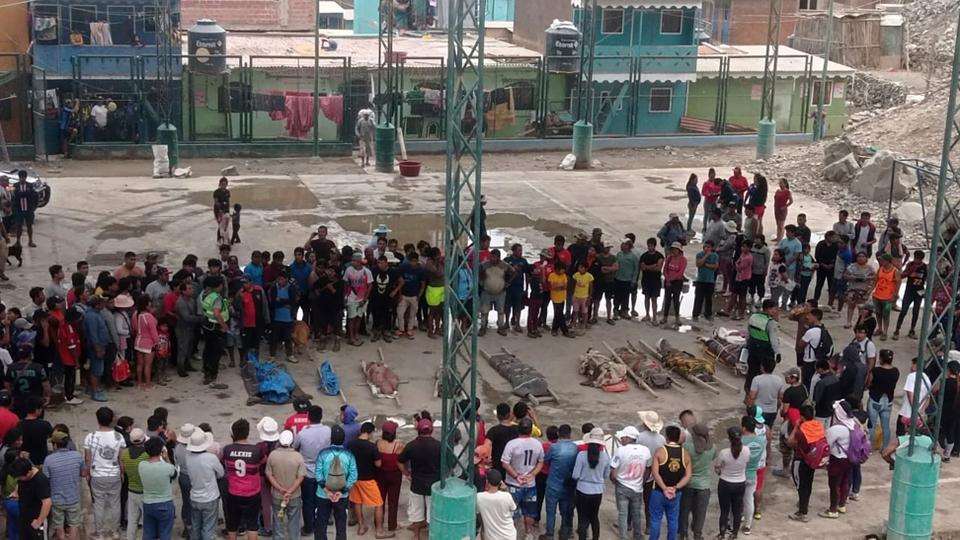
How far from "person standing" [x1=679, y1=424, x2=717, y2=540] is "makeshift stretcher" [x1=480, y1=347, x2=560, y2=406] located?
13.6 feet

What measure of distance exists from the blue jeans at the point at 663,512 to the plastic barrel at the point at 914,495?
Result: 2.41 m

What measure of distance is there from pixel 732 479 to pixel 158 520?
5745 millimetres

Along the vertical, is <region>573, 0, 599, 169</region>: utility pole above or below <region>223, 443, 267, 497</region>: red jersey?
above

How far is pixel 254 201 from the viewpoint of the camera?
2877 cm

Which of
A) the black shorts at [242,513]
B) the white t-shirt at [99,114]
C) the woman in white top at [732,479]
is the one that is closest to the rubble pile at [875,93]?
the white t-shirt at [99,114]

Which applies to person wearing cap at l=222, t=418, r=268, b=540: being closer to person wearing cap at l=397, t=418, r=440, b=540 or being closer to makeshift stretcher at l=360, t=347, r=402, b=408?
A: person wearing cap at l=397, t=418, r=440, b=540

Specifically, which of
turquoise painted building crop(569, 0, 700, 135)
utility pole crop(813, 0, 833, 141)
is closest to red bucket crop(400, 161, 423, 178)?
turquoise painted building crop(569, 0, 700, 135)

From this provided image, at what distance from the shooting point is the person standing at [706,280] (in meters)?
20.0

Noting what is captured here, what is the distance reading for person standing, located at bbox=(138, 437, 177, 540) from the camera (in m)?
12.1

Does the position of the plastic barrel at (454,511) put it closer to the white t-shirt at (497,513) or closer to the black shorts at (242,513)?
the white t-shirt at (497,513)

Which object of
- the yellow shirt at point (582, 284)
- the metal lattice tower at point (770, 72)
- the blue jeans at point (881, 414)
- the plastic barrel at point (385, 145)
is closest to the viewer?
the blue jeans at point (881, 414)

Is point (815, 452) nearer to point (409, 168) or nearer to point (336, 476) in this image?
point (336, 476)

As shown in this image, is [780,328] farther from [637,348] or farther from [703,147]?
[703,147]

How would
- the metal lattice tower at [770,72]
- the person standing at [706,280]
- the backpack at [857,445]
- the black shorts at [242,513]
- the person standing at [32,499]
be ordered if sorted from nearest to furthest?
the person standing at [32,499] → the black shorts at [242,513] → the backpack at [857,445] → the person standing at [706,280] → the metal lattice tower at [770,72]
